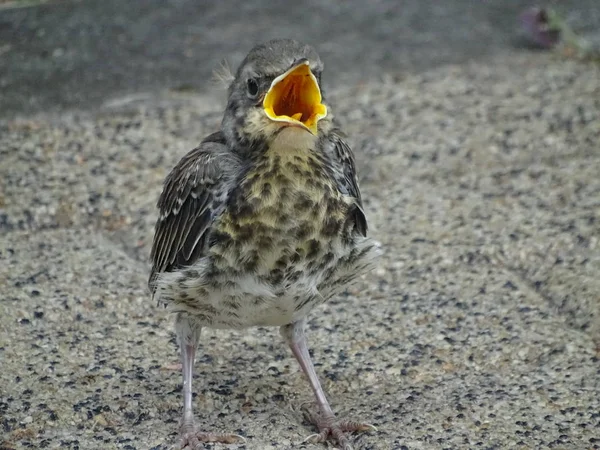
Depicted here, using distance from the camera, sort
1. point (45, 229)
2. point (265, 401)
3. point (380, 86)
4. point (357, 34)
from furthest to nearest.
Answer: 1. point (357, 34)
2. point (380, 86)
3. point (45, 229)
4. point (265, 401)

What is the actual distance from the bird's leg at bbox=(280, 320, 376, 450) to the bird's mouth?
92 centimetres

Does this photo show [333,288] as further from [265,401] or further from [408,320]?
[408,320]

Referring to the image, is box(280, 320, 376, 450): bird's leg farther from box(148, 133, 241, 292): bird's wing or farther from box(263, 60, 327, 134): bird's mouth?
box(263, 60, 327, 134): bird's mouth

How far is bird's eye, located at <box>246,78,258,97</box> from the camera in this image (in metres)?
3.74

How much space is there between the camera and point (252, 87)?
3760 mm

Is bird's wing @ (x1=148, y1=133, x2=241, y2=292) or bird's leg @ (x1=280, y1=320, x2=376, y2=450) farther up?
bird's wing @ (x1=148, y1=133, x2=241, y2=292)

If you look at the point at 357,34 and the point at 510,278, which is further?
the point at 357,34

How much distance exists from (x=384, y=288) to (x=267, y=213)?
1.63 meters

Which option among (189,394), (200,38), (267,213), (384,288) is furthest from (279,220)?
(200,38)

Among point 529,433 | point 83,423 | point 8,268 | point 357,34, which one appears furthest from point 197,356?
point 357,34

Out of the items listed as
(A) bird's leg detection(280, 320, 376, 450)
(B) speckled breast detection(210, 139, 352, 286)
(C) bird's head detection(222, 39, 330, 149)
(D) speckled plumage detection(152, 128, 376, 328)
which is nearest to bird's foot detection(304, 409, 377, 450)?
(A) bird's leg detection(280, 320, 376, 450)

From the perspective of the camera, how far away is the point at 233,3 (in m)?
8.01

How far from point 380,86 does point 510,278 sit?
7.42 ft

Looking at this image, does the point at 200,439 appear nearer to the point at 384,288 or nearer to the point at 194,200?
the point at 194,200
